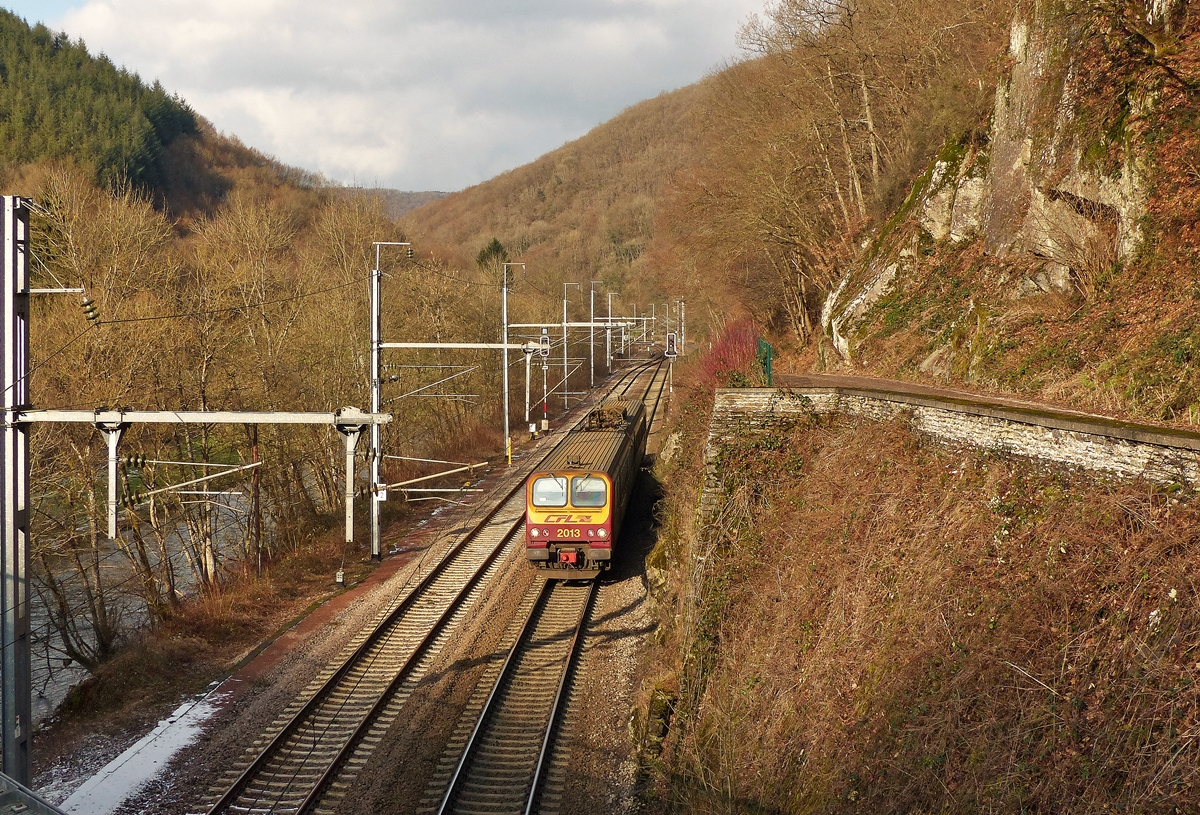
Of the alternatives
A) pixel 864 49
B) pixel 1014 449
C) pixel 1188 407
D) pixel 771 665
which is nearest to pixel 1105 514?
pixel 1014 449

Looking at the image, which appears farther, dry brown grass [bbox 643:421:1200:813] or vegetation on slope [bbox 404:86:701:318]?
vegetation on slope [bbox 404:86:701:318]

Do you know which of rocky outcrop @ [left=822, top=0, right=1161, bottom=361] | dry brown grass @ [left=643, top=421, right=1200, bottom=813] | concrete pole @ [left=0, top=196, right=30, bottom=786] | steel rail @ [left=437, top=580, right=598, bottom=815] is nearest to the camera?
dry brown grass @ [left=643, top=421, right=1200, bottom=813]

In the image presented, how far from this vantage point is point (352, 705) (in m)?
11.5

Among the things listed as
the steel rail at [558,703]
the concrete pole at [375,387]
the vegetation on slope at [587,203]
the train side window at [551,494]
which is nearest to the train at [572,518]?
the train side window at [551,494]

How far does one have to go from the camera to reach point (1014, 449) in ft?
31.4

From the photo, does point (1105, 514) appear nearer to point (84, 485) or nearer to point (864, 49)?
point (84, 485)

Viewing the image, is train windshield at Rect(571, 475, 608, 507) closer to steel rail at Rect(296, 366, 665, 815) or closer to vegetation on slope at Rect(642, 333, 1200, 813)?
steel rail at Rect(296, 366, 665, 815)

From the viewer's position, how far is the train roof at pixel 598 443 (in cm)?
1622

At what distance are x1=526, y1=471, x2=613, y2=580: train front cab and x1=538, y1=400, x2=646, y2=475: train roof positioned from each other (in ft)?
1.05

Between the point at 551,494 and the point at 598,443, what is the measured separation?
2.66 m

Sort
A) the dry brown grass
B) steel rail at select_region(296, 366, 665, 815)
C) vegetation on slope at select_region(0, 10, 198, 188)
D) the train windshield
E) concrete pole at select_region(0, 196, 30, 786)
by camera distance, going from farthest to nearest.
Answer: vegetation on slope at select_region(0, 10, 198, 188) → the train windshield → steel rail at select_region(296, 366, 665, 815) → concrete pole at select_region(0, 196, 30, 786) → the dry brown grass

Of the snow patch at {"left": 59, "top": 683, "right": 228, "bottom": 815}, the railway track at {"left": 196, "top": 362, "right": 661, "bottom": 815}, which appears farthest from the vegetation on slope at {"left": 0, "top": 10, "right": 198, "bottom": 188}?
the snow patch at {"left": 59, "top": 683, "right": 228, "bottom": 815}

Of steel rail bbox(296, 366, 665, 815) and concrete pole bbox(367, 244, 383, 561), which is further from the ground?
concrete pole bbox(367, 244, 383, 561)

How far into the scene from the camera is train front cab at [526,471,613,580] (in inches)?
618
